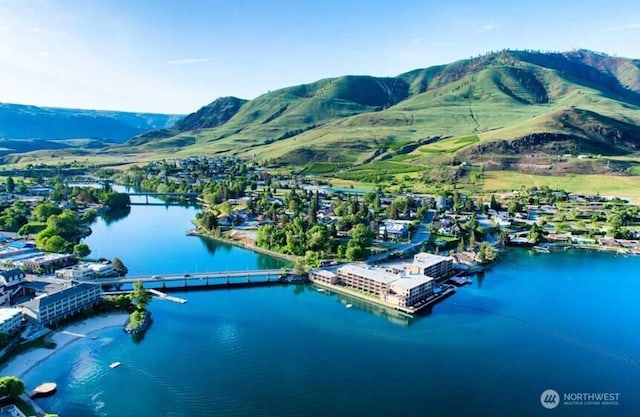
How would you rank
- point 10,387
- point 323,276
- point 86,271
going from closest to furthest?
point 10,387, point 86,271, point 323,276

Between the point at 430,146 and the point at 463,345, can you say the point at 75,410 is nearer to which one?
the point at 463,345

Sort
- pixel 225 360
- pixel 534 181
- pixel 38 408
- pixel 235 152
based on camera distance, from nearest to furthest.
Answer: pixel 38 408 → pixel 225 360 → pixel 534 181 → pixel 235 152

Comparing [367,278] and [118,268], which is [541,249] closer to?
[367,278]

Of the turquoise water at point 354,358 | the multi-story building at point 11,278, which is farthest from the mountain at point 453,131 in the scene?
the multi-story building at point 11,278

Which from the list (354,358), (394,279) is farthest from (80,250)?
(354,358)

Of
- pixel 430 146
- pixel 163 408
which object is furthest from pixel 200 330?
pixel 430 146

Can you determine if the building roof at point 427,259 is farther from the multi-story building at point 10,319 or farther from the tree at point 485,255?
the multi-story building at point 10,319
